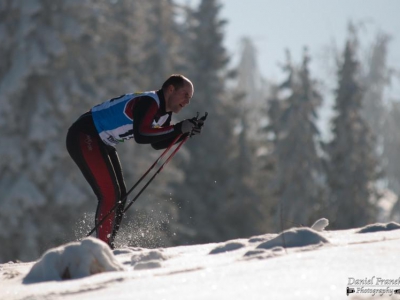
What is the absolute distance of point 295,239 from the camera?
17.8 ft

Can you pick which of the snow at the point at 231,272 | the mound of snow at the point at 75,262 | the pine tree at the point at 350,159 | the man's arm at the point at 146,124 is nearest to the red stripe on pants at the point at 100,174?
the man's arm at the point at 146,124

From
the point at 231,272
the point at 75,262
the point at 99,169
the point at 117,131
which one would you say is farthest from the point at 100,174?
the point at 231,272

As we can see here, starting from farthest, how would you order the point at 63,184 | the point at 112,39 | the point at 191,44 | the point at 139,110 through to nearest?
the point at 191,44 < the point at 112,39 < the point at 63,184 < the point at 139,110

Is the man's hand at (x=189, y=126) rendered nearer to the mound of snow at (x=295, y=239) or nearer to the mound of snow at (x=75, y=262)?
the mound of snow at (x=295, y=239)

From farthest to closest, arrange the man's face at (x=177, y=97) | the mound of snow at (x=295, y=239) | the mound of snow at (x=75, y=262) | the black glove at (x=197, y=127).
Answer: the black glove at (x=197, y=127), the man's face at (x=177, y=97), the mound of snow at (x=295, y=239), the mound of snow at (x=75, y=262)

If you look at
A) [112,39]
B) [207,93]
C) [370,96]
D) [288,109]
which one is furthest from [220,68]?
[370,96]

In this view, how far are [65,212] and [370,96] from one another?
45.3 metres

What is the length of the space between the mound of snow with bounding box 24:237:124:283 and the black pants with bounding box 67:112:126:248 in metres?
2.00

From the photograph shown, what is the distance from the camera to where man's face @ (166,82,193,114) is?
688 centimetres

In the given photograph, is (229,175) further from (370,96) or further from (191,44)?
(370,96)

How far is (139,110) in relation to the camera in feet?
22.1

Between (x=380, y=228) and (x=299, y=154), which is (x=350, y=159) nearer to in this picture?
(x=299, y=154)

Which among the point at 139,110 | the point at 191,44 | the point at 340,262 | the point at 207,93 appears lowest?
the point at 340,262

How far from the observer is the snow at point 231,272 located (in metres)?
3.84
